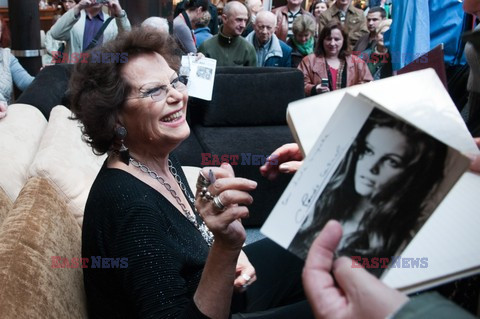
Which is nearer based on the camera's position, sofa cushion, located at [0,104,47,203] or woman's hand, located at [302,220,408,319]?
woman's hand, located at [302,220,408,319]

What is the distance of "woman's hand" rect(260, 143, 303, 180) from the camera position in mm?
1197

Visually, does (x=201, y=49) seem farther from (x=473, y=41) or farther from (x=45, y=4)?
(x=45, y=4)

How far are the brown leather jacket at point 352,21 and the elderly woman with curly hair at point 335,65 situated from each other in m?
1.49

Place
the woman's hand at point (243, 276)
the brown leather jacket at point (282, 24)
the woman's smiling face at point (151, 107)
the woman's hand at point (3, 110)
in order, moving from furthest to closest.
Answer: the brown leather jacket at point (282, 24)
the woman's hand at point (3, 110)
the woman's smiling face at point (151, 107)
the woman's hand at point (243, 276)

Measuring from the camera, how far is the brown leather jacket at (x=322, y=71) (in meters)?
4.52

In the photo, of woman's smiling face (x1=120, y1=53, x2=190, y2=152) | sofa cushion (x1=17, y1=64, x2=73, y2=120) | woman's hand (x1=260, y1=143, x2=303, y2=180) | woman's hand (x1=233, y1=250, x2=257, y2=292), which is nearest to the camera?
woman's hand (x1=260, y1=143, x2=303, y2=180)

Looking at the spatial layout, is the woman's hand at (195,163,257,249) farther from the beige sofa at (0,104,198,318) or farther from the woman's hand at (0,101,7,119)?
the woman's hand at (0,101,7,119)

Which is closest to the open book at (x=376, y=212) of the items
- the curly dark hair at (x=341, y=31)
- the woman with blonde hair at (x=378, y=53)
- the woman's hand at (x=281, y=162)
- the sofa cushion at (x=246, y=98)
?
the woman's hand at (x=281, y=162)

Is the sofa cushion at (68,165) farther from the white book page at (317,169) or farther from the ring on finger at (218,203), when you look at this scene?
the white book page at (317,169)

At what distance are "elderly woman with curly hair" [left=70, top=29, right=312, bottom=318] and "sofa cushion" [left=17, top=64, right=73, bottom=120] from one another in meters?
1.60

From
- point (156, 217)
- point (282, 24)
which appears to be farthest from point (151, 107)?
point (282, 24)

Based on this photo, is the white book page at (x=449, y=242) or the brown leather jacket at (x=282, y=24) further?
the brown leather jacket at (x=282, y=24)

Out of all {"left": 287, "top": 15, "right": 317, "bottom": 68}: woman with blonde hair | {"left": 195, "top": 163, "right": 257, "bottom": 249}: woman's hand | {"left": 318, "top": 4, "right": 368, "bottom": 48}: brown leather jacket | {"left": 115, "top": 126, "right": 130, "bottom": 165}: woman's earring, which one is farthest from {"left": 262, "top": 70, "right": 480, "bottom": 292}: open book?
{"left": 318, "top": 4, "right": 368, "bottom": 48}: brown leather jacket

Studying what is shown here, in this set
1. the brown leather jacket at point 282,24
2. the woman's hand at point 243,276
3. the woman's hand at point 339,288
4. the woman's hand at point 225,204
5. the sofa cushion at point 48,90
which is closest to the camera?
the woman's hand at point 339,288
